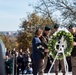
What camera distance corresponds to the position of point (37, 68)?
28.4ft

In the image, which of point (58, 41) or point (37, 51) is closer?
point (37, 51)

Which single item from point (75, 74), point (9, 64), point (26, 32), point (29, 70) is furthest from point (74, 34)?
point (26, 32)

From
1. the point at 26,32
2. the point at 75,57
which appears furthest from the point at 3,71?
the point at 26,32

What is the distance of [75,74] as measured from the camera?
8594 mm

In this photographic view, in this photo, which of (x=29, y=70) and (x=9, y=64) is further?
(x=29, y=70)

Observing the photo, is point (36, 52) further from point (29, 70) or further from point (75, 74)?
point (29, 70)

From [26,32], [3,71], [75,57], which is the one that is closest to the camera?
[3,71]

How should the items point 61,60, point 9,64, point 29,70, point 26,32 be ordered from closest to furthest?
point 61,60
point 9,64
point 29,70
point 26,32

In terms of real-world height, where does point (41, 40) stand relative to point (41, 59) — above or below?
above

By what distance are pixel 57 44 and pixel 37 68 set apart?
894 millimetres

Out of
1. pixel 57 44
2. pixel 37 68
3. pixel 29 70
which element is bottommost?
pixel 29 70

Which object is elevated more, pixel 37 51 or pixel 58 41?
pixel 58 41

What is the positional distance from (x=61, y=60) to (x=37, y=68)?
0.80 m

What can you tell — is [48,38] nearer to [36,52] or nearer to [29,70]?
[36,52]
